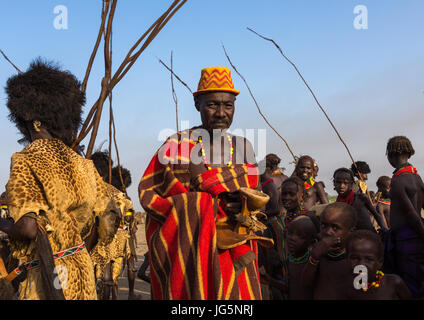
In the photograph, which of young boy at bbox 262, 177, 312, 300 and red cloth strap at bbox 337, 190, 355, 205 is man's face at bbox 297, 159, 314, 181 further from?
young boy at bbox 262, 177, 312, 300

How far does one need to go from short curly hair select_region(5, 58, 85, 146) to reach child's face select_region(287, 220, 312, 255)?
2.08 metres

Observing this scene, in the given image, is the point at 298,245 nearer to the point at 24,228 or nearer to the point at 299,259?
the point at 299,259

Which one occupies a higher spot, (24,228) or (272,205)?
(272,205)

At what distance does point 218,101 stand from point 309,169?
399 cm

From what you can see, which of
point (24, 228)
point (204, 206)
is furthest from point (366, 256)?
point (24, 228)

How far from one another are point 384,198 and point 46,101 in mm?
7280

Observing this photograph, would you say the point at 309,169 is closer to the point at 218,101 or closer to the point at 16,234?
the point at 218,101

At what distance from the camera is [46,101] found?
10.8 ft

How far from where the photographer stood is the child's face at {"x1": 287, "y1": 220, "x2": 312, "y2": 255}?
3846 millimetres

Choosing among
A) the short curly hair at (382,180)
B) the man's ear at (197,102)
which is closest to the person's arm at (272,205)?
the man's ear at (197,102)

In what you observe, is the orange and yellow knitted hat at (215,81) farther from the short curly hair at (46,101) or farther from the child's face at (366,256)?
the child's face at (366,256)

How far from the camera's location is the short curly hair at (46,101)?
3.24 metres

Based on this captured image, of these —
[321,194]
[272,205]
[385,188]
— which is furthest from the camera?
[385,188]

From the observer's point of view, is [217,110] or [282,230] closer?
[217,110]
